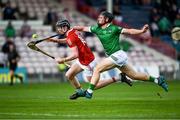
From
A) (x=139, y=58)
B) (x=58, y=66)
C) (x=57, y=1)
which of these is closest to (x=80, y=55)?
(x=58, y=66)

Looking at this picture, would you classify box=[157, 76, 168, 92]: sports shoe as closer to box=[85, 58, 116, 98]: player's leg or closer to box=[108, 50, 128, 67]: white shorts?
box=[108, 50, 128, 67]: white shorts

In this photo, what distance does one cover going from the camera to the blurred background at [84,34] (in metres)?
40.5

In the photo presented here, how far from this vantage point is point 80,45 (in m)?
23.8

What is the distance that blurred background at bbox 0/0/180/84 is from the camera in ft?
133

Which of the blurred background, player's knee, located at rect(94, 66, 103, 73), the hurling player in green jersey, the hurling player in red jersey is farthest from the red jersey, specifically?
the blurred background

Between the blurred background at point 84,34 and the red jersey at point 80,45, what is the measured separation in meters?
15.1

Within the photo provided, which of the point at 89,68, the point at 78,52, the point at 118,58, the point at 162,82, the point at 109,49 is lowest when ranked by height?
the point at 162,82

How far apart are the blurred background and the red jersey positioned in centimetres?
1509

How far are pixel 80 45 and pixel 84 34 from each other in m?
19.6

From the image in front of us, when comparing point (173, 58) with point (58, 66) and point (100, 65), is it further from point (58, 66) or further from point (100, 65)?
point (100, 65)

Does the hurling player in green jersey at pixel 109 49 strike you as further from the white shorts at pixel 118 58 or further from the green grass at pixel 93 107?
the green grass at pixel 93 107

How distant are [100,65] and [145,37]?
21344mm

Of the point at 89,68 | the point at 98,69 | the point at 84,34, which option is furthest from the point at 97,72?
the point at 84,34

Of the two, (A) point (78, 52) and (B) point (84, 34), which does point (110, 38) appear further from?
(B) point (84, 34)
